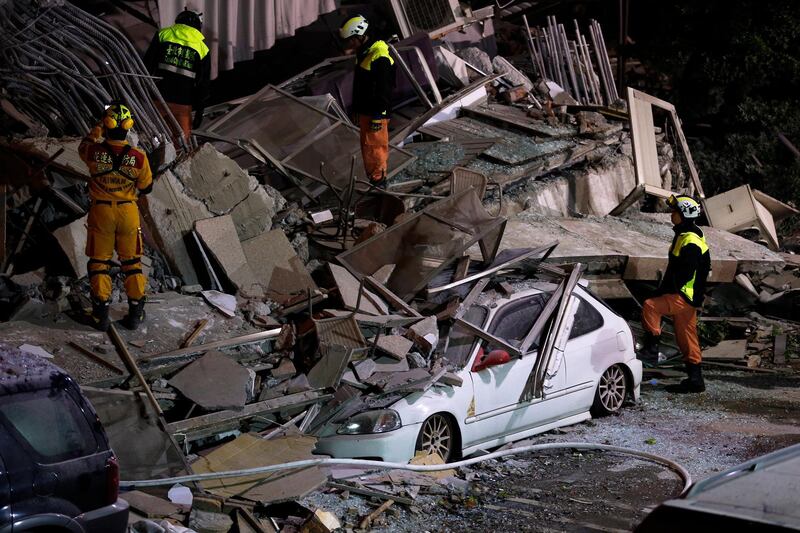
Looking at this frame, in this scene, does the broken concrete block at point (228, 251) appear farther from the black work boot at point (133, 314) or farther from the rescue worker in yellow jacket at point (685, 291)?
the rescue worker in yellow jacket at point (685, 291)

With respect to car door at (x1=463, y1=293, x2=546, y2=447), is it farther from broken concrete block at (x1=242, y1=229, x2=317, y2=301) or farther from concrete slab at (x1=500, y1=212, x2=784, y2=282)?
concrete slab at (x1=500, y1=212, x2=784, y2=282)

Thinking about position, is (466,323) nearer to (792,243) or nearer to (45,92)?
(45,92)

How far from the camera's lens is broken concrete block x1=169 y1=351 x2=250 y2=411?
8271 millimetres

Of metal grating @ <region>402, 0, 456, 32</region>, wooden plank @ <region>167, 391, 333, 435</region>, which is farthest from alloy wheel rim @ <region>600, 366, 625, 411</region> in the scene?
metal grating @ <region>402, 0, 456, 32</region>

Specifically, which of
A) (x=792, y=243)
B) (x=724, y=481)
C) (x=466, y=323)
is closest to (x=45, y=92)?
(x=466, y=323)

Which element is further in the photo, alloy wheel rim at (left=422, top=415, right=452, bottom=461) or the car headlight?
alloy wheel rim at (left=422, top=415, right=452, bottom=461)

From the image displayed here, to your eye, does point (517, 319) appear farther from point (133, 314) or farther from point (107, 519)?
point (107, 519)

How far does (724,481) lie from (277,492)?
3.75 meters

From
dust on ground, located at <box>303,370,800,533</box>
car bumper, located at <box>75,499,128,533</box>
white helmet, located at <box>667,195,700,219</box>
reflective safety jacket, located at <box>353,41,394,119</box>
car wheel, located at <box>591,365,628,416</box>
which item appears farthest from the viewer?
reflective safety jacket, located at <box>353,41,394,119</box>

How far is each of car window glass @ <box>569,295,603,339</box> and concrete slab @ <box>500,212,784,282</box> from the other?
2237 millimetres

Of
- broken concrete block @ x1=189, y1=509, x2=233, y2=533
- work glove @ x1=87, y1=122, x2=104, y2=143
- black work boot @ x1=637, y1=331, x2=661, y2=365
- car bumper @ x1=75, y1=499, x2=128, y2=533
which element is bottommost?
black work boot @ x1=637, y1=331, x2=661, y2=365

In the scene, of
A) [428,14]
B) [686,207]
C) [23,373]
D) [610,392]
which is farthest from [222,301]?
[428,14]

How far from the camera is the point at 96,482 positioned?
556 centimetres

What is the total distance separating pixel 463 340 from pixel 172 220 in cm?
330
